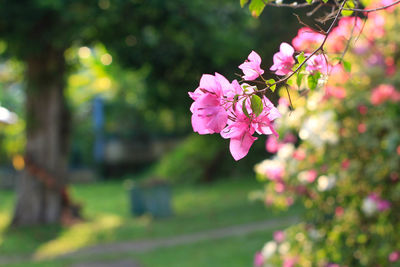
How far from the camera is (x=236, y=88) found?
934 millimetres

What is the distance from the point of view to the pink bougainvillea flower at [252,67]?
1003 mm

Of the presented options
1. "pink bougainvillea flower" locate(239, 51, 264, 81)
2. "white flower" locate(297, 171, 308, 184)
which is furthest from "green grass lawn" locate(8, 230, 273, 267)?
"pink bougainvillea flower" locate(239, 51, 264, 81)

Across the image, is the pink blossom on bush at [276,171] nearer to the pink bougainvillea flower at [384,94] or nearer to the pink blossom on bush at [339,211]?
the pink blossom on bush at [339,211]

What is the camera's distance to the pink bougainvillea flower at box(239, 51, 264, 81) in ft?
3.29

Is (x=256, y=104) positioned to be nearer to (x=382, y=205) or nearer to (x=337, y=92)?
(x=382, y=205)

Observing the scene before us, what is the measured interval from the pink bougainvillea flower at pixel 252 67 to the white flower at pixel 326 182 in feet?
7.38

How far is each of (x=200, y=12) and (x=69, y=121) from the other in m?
3.83

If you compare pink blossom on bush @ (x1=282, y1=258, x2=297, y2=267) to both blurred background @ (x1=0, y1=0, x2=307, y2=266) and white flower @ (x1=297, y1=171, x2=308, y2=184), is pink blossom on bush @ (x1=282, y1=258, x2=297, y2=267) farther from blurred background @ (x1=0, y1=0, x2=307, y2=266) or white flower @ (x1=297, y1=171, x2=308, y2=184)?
blurred background @ (x1=0, y1=0, x2=307, y2=266)

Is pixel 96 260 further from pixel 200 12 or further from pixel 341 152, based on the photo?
pixel 341 152

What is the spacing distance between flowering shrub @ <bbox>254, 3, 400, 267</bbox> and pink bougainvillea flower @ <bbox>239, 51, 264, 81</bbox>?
191 centimetres

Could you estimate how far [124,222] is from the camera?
9.52m

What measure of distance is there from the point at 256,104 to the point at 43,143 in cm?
882

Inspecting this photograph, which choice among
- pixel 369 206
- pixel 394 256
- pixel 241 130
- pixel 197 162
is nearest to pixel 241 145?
pixel 241 130

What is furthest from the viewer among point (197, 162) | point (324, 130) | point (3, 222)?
point (197, 162)
